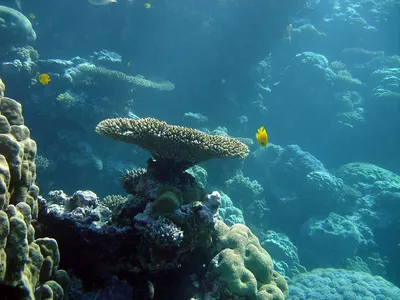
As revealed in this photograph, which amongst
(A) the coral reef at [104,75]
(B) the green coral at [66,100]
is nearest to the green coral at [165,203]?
(B) the green coral at [66,100]

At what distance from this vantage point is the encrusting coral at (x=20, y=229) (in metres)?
2.19

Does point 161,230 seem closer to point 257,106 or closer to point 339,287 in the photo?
point 339,287

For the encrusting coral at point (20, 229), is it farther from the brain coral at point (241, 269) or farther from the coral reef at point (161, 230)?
the brain coral at point (241, 269)

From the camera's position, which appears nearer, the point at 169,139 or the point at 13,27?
the point at 169,139

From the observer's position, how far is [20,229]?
2248mm

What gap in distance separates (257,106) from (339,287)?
12477mm

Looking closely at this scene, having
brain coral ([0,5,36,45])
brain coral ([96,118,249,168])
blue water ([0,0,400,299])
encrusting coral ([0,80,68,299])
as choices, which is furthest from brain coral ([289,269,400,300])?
brain coral ([0,5,36,45])

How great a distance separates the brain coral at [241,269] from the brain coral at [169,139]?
137 centimetres

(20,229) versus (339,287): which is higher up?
(339,287)

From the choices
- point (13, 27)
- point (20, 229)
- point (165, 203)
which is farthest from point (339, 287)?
point (13, 27)

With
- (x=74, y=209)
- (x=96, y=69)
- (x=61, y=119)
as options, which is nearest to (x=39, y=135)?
(x=61, y=119)

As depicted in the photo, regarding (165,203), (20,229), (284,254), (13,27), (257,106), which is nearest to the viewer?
(20,229)

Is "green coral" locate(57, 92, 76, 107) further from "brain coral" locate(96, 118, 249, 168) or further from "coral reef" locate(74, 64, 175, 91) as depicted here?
"brain coral" locate(96, 118, 249, 168)

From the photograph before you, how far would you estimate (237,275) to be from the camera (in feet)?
12.9
